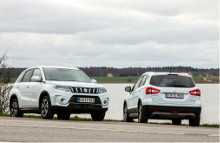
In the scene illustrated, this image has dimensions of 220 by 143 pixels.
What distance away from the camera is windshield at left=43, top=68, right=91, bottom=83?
16.5 m

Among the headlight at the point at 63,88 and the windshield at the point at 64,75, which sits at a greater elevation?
the windshield at the point at 64,75

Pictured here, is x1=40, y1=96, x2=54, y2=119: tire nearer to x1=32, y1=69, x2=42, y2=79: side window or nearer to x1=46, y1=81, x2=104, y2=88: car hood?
x1=46, y1=81, x2=104, y2=88: car hood

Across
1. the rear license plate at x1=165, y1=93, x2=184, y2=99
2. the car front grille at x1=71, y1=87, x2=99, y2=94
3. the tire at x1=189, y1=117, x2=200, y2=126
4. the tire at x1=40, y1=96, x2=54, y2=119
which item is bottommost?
the tire at x1=189, y1=117, x2=200, y2=126

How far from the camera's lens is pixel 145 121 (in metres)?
15.9

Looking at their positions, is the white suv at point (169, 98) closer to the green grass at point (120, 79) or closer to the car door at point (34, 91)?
the car door at point (34, 91)

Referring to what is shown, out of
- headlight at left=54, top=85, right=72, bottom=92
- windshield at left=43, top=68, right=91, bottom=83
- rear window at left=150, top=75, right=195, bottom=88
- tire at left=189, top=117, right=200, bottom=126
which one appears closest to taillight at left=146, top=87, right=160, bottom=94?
rear window at left=150, top=75, right=195, bottom=88

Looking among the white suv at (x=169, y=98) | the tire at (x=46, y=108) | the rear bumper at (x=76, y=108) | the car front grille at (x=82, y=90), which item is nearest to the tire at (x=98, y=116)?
the rear bumper at (x=76, y=108)

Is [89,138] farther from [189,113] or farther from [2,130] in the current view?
[189,113]

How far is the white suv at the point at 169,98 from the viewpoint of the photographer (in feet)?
51.0

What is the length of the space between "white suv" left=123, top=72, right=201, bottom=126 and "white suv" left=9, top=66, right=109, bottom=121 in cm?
137

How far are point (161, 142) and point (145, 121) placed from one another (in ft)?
22.6

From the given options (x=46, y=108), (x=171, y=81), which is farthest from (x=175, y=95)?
(x=46, y=108)

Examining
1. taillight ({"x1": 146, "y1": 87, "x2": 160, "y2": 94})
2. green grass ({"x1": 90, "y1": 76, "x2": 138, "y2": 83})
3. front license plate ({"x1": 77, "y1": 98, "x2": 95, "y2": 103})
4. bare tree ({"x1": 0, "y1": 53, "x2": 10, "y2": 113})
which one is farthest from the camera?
green grass ({"x1": 90, "y1": 76, "x2": 138, "y2": 83})

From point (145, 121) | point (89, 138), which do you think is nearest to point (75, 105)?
point (145, 121)
